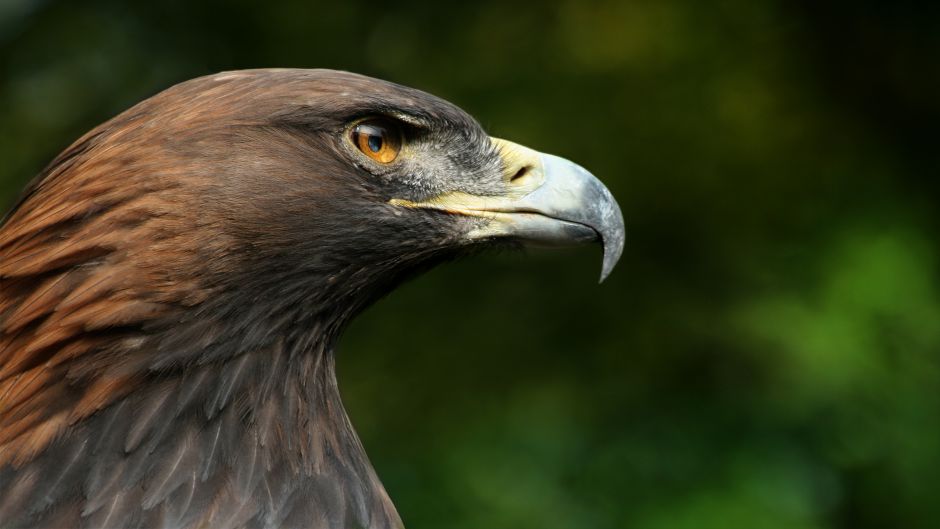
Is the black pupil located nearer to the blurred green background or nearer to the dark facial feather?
the dark facial feather

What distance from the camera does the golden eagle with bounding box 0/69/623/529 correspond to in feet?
7.60

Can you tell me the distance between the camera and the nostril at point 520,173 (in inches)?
110

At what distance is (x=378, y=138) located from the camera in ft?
8.63

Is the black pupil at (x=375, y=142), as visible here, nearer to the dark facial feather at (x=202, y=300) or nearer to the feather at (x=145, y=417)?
the dark facial feather at (x=202, y=300)

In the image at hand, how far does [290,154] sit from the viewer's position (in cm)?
254

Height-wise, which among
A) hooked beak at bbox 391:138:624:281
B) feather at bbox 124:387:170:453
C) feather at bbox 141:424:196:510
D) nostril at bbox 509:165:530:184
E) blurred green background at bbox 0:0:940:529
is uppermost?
nostril at bbox 509:165:530:184

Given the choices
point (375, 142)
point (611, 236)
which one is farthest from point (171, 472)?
point (611, 236)

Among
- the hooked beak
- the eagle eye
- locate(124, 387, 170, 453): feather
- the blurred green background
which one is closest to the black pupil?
the eagle eye

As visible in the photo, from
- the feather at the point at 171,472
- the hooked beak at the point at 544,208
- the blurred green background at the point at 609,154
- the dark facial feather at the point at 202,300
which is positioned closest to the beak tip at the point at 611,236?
the hooked beak at the point at 544,208

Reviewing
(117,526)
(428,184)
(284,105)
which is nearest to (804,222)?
(428,184)

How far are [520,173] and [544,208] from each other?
0.38ft

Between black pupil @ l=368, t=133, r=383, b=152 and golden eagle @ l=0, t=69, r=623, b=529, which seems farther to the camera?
black pupil @ l=368, t=133, r=383, b=152

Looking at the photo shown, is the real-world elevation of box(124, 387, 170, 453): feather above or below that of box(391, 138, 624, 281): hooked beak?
below

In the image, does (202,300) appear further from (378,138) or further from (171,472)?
(378,138)
